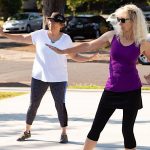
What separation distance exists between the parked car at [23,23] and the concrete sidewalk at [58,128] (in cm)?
2783

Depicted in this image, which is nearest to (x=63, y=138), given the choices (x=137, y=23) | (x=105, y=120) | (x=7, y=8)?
(x=105, y=120)

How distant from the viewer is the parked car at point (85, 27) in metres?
31.6

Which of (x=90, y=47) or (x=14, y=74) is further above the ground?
(x=90, y=47)

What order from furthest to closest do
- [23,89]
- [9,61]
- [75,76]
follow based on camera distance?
[9,61]
[75,76]
[23,89]

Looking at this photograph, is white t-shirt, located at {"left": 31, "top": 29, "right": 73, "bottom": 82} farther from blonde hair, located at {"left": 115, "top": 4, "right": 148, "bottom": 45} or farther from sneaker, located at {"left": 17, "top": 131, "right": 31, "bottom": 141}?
blonde hair, located at {"left": 115, "top": 4, "right": 148, "bottom": 45}

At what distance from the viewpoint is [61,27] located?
24.0 feet

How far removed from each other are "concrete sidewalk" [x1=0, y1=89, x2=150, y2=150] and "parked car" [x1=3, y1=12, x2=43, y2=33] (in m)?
27.8

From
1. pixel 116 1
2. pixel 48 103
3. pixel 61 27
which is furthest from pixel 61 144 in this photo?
pixel 116 1

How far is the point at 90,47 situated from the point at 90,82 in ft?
32.0

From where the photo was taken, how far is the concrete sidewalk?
736 cm

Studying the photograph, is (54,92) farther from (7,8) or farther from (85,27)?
(7,8)

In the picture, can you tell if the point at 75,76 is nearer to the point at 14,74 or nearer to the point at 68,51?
the point at 14,74

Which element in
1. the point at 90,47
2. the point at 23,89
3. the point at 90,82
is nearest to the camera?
the point at 90,47

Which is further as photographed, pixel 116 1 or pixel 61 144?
pixel 116 1
